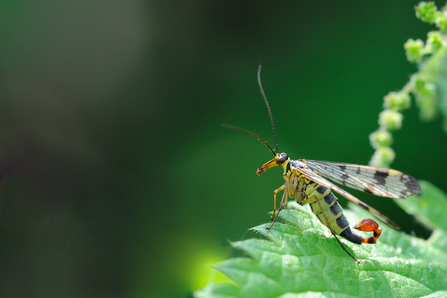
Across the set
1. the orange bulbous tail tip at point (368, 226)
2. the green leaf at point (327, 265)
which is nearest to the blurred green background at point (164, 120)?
the green leaf at point (327, 265)

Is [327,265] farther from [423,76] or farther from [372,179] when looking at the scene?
[423,76]

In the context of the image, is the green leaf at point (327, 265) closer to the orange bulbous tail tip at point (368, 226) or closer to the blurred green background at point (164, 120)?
the orange bulbous tail tip at point (368, 226)

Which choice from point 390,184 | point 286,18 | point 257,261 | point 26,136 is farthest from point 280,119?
point 257,261

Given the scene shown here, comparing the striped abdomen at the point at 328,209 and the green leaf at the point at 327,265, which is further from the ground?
the striped abdomen at the point at 328,209

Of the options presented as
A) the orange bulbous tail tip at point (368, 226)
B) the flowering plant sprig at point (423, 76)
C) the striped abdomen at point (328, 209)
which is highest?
the flowering plant sprig at point (423, 76)

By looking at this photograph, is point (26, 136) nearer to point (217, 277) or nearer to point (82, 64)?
point (82, 64)

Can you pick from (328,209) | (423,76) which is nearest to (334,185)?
(328,209)

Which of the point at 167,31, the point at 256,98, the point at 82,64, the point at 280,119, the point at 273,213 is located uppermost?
the point at 167,31
